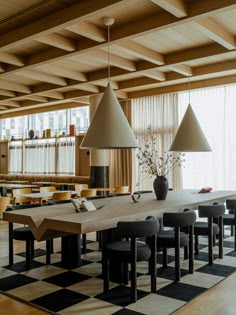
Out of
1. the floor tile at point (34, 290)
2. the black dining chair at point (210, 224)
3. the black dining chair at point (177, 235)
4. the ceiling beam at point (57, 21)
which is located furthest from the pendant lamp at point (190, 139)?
the floor tile at point (34, 290)

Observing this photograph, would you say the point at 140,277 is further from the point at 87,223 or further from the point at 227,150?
the point at 227,150

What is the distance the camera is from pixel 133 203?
4938 millimetres

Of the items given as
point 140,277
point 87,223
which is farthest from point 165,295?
point 87,223

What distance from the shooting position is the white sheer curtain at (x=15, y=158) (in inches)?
573

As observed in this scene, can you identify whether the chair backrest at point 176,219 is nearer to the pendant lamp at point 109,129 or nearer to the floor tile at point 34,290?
the pendant lamp at point 109,129

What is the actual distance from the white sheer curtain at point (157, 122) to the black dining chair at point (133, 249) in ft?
17.7

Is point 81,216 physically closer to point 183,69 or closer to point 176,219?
point 176,219

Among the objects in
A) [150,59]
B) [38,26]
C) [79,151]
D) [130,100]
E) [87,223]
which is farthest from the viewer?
[79,151]

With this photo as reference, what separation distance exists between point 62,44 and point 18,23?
0.85 meters

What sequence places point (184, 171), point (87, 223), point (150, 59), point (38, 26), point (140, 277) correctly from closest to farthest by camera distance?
point (87, 223), point (140, 277), point (38, 26), point (150, 59), point (184, 171)

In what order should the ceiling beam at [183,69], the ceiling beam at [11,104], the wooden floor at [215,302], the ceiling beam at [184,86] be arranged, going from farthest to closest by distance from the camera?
the ceiling beam at [11,104], the ceiling beam at [184,86], the ceiling beam at [183,69], the wooden floor at [215,302]

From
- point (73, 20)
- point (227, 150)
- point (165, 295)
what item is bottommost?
point (165, 295)

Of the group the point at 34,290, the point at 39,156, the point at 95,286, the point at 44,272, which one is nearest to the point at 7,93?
the point at 39,156

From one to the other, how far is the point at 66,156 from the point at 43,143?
142cm
